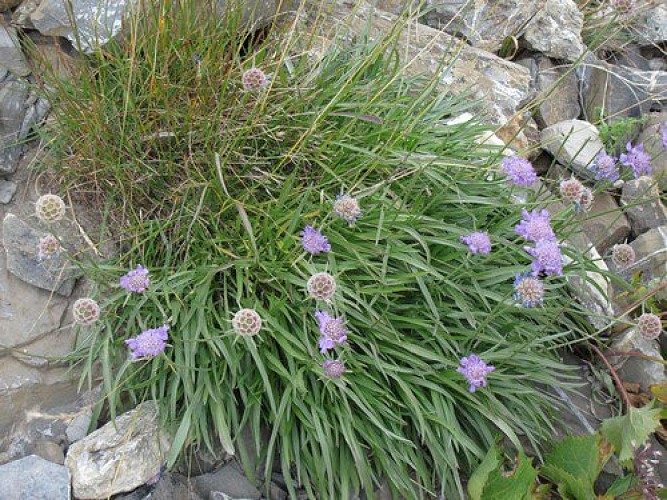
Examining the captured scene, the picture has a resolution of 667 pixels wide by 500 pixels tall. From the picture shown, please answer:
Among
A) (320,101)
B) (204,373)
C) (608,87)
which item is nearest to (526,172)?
(320,101)

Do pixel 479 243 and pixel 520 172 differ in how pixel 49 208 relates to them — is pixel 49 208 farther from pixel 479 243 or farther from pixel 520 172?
pixel 520 172

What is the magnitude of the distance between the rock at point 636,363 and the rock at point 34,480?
2512 millimetres

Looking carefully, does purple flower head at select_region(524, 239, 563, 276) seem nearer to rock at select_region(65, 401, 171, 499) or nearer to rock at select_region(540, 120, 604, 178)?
rock at select_region(65, 401, 171, 499)

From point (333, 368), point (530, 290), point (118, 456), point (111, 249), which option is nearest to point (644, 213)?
point (530, 290)

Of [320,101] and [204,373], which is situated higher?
[320,101]

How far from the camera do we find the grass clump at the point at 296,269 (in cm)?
293

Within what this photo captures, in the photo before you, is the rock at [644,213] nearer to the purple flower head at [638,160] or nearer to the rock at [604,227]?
the rock at [604,227]

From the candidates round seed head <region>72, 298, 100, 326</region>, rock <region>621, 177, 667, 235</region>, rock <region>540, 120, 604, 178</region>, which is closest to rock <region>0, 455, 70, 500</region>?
round seed head <region>72, 298, 100, 326</region>

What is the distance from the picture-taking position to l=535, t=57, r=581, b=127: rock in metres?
4.77

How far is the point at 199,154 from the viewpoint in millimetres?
3316

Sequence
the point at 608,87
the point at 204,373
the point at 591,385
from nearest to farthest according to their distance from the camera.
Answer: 1. the point at 204,373
2. the point at 591,385
3. the point at 608,87

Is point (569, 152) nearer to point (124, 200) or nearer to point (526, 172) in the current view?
point (526, 172)

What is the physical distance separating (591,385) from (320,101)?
189 centimetres

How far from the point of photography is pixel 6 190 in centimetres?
335
